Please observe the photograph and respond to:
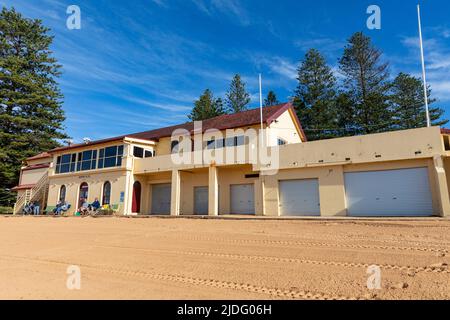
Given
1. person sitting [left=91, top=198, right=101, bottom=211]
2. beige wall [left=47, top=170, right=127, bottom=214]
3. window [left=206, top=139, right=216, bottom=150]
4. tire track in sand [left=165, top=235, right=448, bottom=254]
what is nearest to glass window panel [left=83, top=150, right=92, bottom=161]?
beige wall [left=47, top=170, right=127, bottom=214]

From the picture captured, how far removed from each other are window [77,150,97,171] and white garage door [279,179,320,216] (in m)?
16.9

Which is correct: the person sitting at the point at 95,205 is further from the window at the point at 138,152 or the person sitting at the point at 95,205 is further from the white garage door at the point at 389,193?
the white garage door at the point at 389,193

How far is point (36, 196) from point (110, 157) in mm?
11642

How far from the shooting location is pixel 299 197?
17.3 m

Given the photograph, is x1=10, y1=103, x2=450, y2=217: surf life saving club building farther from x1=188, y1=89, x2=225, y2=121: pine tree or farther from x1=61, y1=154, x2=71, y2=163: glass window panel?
x1=188, y1=89, x2=225, y2=121: pine tree

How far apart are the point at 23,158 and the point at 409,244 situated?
3999 centimetres

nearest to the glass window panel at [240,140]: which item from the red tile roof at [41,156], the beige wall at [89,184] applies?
the beige wall at [89,184]

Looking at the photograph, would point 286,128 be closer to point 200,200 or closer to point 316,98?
point 200,200

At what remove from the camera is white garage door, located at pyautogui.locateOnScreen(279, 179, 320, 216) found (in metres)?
17.0

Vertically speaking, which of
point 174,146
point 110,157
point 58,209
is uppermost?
point 174,146

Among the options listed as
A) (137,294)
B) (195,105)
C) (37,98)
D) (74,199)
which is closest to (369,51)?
(195,105)

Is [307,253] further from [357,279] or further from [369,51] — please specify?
[369,51]

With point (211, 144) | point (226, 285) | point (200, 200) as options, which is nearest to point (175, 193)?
point (200, 200)

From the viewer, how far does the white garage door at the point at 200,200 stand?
21911mm
